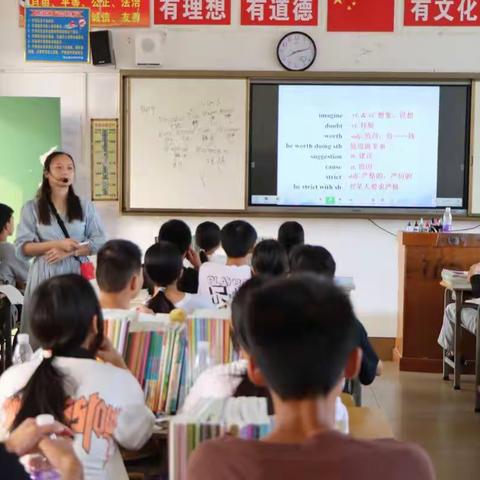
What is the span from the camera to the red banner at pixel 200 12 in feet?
17.6

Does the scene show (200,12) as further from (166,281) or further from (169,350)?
(169,350)

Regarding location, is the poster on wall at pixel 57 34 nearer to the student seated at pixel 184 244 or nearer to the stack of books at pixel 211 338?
the student seated at pixel 184 244

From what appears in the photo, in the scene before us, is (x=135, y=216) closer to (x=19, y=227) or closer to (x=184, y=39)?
(x=184, y=39)

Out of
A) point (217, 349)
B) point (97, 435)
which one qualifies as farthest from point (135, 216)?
point (97, 435)

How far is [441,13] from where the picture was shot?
5312 mm

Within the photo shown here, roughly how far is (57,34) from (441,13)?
2906 mm

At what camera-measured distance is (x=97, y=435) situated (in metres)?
1.72

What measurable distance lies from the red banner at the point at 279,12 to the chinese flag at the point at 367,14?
0.19 meters

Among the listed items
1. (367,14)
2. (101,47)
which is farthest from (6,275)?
(367,14)

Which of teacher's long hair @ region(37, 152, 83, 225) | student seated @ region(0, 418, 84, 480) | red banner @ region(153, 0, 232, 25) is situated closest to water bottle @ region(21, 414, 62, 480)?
student seated @ region(0, 418, 84, 480)

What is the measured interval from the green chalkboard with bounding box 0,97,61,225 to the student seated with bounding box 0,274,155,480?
3.78 meters

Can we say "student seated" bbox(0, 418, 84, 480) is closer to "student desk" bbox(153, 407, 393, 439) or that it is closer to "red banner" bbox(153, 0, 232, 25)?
"student desk" bbox(153, 407, 393, 439)

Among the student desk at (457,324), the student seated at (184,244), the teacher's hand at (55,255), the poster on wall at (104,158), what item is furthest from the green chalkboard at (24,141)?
the student desk at (457,324)

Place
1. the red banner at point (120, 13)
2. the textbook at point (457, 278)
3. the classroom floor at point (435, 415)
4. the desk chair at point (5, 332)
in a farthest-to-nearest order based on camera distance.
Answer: the red banner at point (120, 13) → the textbook at point (457, 278) → the desk chair at point (5, 332) → the classroom floor at point (435, 415)
